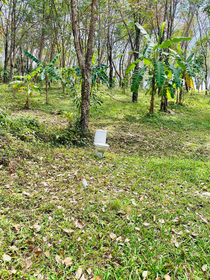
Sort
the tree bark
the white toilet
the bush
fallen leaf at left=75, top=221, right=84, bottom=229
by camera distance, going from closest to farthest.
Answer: fallen leaf at left=75, top=221, right=84, bottom=229 → the bush → the white toilet → the tree bark

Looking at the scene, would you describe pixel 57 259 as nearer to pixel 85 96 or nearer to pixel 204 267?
pixel 204 267

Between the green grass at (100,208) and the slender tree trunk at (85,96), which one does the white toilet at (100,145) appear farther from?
the slender tree trunk at (85,96)

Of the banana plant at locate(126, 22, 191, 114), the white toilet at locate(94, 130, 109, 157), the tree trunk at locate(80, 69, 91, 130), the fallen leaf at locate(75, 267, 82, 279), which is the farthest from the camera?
the banana plant at locate(126, 22, 191, 114)

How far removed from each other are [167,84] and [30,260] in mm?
9126

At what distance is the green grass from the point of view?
2494 mm

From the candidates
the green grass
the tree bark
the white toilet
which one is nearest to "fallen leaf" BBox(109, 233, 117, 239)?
the green grass

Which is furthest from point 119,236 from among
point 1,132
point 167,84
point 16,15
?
point 16,15

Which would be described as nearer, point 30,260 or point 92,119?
point 30,260

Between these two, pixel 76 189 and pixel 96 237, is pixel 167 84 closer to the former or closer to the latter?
pixel 76 189

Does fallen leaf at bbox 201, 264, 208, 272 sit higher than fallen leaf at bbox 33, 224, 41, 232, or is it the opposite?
fallen leaf at bbox 33, 224, 41, 232

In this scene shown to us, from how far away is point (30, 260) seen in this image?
245 centimetres

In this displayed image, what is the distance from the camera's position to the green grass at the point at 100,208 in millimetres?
2494

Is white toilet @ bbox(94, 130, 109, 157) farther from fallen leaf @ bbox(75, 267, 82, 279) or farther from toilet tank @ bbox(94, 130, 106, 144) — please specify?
fallen leaf @ bbox(75, 267, 82, 279)

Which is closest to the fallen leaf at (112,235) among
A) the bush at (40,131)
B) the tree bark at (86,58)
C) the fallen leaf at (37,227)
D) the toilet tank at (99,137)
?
the fallen leaf at (37,227)
